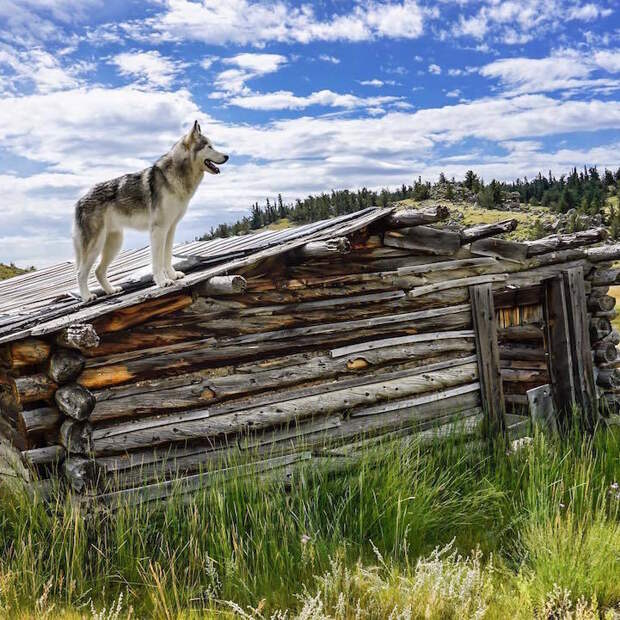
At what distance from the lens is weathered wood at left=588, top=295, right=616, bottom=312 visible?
32.8 feet

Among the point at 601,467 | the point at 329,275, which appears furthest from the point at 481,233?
the point at 601,467

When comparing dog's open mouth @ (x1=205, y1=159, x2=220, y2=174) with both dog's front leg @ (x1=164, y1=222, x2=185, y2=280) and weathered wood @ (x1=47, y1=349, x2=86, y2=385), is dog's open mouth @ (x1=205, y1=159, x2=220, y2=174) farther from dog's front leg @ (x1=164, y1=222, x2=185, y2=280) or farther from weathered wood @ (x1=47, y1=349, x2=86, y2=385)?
weathered wood @ (x1=47, y1=349, x2=86, y2=385)

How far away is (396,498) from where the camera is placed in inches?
232

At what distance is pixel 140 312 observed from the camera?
19.5 feet

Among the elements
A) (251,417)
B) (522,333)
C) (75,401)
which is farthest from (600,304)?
(75,401)

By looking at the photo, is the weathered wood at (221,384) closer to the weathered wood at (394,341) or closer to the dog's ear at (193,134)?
the weathered wood at (394,341)

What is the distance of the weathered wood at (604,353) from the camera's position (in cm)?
1009

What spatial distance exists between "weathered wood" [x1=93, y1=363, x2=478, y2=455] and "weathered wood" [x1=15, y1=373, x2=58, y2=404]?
558 millimetres

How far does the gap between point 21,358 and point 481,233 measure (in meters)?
5.18

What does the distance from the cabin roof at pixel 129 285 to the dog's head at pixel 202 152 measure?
96 centimetres

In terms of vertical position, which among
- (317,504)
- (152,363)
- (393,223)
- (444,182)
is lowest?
(317,504)

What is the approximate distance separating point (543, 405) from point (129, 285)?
6.18 metres

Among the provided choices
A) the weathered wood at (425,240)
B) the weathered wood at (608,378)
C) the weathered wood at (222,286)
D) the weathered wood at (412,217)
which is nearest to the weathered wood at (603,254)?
the weathered wood at (608,378)

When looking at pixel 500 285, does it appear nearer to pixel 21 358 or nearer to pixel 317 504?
pixel 317 504
